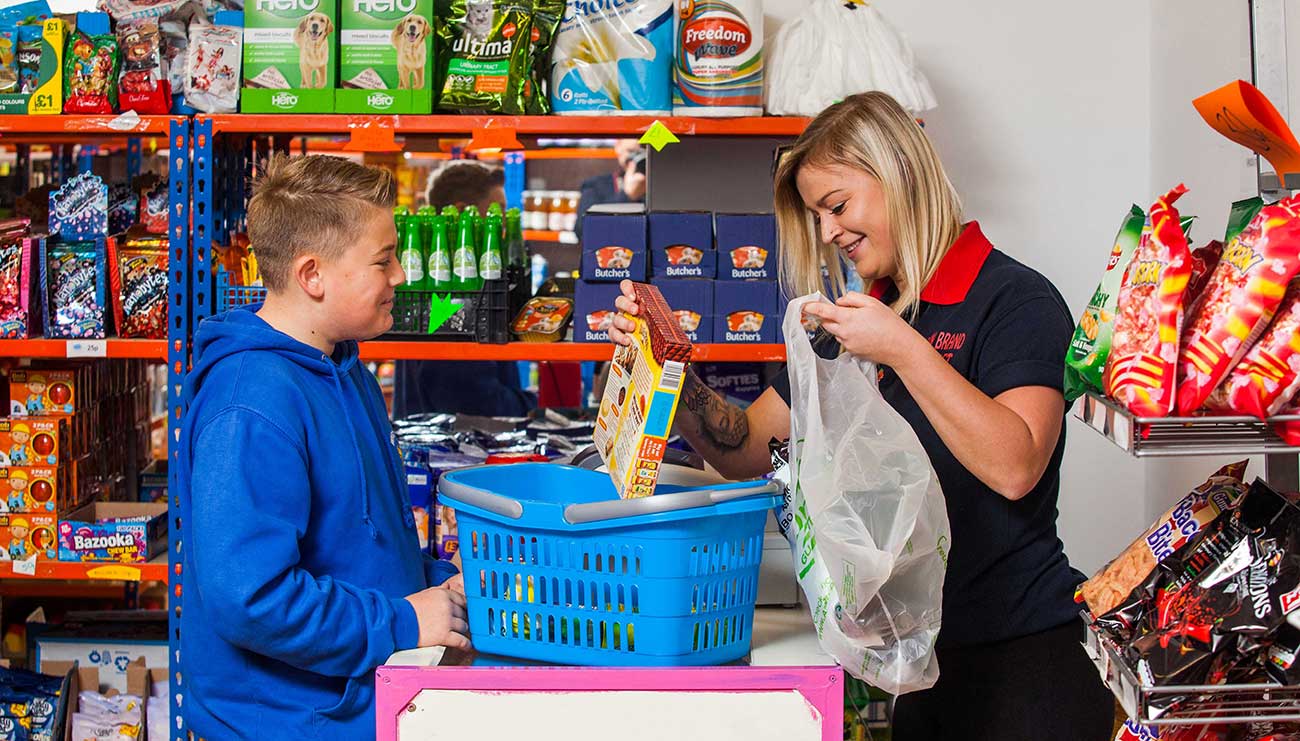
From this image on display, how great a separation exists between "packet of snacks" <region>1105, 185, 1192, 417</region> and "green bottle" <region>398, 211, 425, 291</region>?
2.35 metres

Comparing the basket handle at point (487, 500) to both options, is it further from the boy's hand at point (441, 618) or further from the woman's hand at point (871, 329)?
the woman's hand at point (871, 329)

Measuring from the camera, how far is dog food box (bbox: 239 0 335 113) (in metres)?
3.41

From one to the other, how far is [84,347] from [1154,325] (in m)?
3.01

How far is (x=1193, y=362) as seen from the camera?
4.34 ft

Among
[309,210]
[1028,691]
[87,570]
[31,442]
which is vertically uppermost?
[309,210]

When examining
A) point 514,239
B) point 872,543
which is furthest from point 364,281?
point 514,239

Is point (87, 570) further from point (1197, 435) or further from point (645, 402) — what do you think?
point (1197, 435)

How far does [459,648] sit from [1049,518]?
1.01m

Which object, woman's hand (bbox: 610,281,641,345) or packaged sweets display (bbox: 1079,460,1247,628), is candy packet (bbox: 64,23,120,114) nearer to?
woman's hand (bbox: 610,281,641,345)

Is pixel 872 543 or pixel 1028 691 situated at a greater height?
pixel 872 543

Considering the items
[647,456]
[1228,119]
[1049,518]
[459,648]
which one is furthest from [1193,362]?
[459,648]

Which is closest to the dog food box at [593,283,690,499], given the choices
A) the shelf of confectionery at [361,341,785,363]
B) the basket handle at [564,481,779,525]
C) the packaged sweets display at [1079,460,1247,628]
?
the basket handle at [564,481,779,525]

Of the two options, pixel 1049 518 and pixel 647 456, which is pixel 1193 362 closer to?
pixel 647 456

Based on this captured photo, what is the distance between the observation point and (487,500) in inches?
68.2
